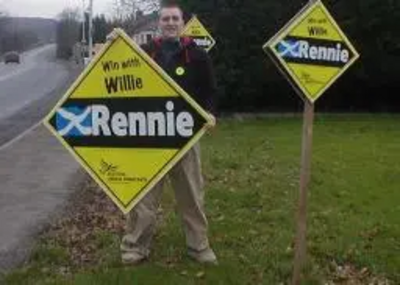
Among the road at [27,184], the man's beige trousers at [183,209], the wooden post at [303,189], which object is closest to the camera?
the wooden post at [303,189]

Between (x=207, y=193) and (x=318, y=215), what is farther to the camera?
(x=207, y=193)

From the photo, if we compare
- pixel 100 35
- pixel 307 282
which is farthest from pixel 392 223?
pixel 100 35

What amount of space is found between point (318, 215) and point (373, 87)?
851 inches

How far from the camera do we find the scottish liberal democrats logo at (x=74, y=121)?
657 cm

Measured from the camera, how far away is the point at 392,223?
949 centimetres

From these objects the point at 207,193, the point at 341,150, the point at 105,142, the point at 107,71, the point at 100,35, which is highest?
the point at 107,71

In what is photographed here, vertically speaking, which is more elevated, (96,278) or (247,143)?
(96,278)

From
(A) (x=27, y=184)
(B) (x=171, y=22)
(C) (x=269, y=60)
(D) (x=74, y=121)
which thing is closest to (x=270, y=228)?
(B) (x=171, y=22)

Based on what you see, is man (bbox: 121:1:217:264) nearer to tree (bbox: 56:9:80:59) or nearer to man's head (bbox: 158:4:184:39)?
man's head (bbox: 158:4:184:39)

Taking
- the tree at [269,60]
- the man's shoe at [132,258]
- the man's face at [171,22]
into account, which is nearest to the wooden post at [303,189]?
the man's face at [171,22]

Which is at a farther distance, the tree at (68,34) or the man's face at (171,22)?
the tree at (68,34)

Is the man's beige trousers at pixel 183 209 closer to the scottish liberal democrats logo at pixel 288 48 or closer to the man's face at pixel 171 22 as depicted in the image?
the man's face at pixel 171 22

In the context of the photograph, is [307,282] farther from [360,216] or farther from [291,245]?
[360,216]

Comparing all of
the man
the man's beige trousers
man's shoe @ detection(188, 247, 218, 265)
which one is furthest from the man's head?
man's shoe @ detection(188, 247, 218, 265)
